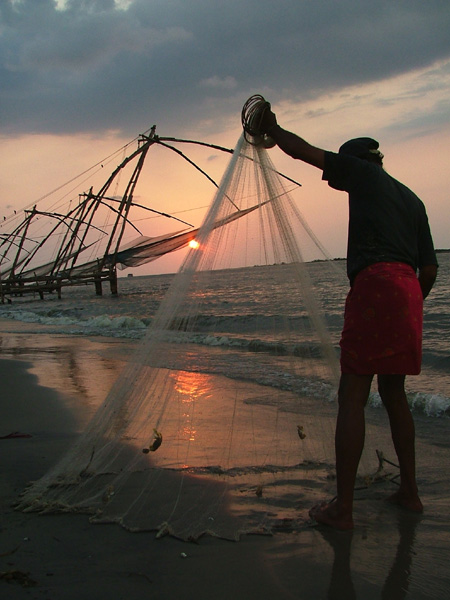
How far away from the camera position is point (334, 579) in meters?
1.39

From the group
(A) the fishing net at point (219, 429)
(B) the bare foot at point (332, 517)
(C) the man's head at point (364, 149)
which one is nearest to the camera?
(B) the bare foot at point (332, 517)

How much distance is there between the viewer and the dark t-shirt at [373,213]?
1.80 m

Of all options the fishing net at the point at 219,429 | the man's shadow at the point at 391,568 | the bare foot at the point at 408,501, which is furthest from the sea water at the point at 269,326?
the man's shadow at the point at 391,568

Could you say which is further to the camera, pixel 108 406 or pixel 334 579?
pixel 108 406

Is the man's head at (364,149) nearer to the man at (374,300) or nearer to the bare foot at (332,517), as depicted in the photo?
the man at (374,300)

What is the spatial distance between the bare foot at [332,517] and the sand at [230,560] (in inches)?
1.1

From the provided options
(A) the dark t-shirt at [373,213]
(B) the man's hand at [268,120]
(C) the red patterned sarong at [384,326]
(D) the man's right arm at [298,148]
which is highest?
(B) the man's hand at [268,120]

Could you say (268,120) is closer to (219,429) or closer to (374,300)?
(374,300)

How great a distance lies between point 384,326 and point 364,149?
27.1 inches

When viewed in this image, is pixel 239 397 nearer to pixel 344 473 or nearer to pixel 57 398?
pixel 57 398

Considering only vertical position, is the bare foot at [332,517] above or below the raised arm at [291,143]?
below

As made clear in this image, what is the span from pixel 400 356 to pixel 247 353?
487 cm

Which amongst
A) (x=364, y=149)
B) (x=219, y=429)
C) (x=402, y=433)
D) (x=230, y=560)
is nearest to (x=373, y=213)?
(x=364, y=149)

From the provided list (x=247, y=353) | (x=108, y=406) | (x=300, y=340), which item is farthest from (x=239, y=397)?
(x=247, y=353)
